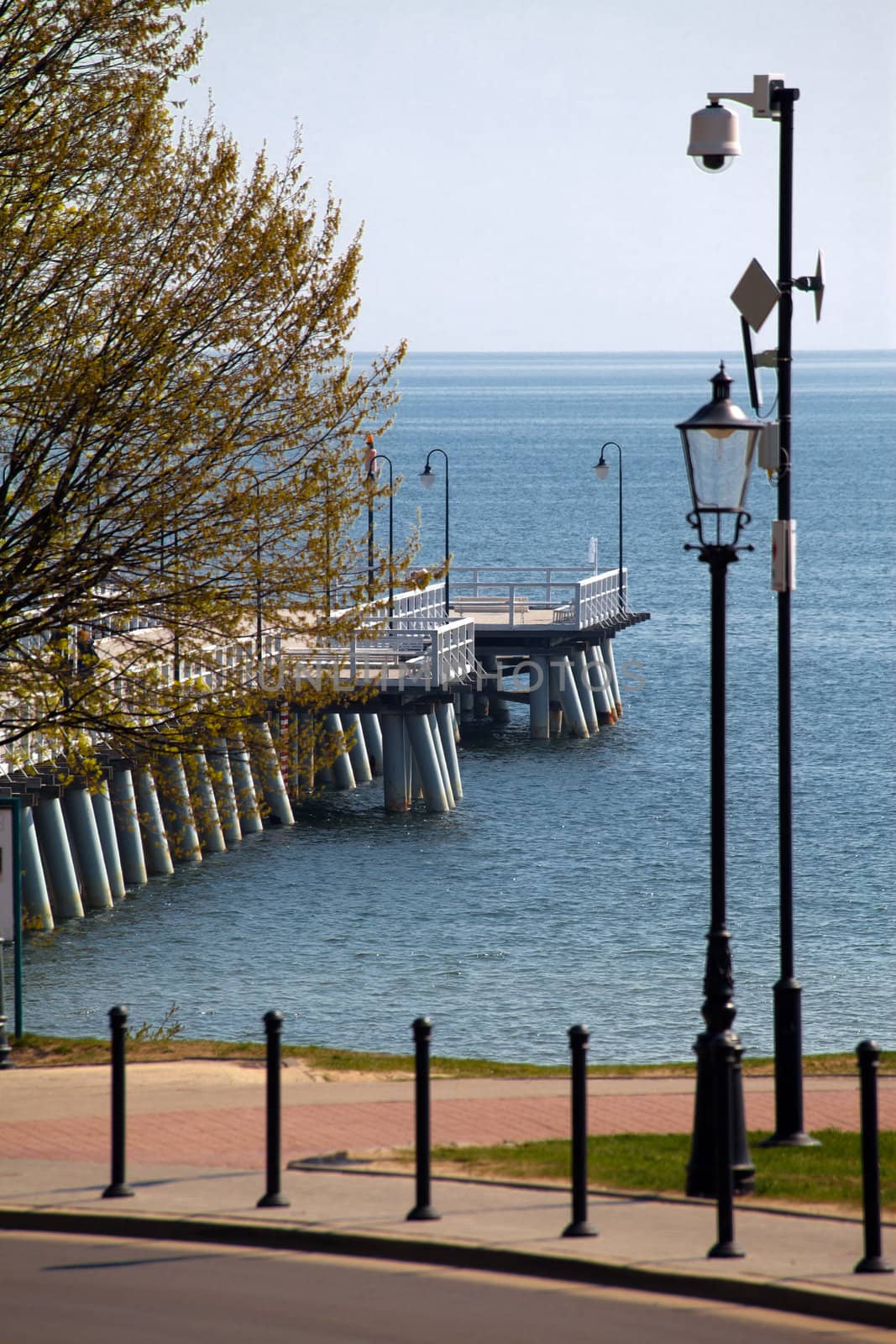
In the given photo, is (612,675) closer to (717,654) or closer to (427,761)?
(427,761)

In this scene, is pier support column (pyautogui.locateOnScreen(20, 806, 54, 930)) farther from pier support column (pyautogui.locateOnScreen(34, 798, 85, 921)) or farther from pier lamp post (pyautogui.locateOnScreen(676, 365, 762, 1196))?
pier lamp post (pyautogui.locateOnScreen(676, 365, 762, 1196))

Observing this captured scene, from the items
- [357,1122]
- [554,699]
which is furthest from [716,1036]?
[554,699]

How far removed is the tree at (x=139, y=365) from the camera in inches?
551

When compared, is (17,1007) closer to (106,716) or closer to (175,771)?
(106,716)

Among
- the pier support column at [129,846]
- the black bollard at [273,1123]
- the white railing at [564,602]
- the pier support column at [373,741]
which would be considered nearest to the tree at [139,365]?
the black bollard at [273,1123]

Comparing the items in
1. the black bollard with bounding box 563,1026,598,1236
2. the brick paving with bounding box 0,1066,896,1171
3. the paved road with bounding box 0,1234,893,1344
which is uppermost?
the black bollard with bounding box 563,1026,598,1236

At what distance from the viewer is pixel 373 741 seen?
47906 mm

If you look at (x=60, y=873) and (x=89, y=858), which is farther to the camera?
(x=89, y=858)

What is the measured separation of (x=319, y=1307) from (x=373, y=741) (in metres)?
39.7

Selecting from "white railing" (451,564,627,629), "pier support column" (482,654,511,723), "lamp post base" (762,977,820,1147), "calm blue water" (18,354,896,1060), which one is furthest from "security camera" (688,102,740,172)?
"pier support column" (482,654,511,723)

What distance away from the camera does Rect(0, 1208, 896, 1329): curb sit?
8.16 meters

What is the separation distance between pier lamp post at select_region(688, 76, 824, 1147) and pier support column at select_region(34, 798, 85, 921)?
1996cm

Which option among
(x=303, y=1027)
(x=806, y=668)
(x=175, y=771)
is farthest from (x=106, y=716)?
(x=806, y=668)

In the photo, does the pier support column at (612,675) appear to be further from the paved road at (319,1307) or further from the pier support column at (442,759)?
the paved road at (319,1307)
